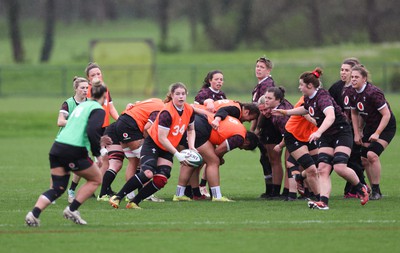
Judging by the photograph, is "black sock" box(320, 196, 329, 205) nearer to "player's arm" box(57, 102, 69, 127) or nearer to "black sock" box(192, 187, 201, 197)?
"black sock" box(192, 187, 201, 197)

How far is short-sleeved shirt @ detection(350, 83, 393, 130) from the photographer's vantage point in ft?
41.5

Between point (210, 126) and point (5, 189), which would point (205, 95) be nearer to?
point (210, 126)

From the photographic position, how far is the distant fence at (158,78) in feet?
126

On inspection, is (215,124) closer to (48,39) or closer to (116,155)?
(116,155)

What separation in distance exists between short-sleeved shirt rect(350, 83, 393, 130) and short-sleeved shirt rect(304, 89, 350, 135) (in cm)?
98

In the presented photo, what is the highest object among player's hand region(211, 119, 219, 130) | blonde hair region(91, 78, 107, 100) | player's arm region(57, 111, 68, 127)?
blonde hair region(91, 78, 107, 100)

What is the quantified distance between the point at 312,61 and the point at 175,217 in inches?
1272

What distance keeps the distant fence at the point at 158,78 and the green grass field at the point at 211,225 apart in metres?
23.2

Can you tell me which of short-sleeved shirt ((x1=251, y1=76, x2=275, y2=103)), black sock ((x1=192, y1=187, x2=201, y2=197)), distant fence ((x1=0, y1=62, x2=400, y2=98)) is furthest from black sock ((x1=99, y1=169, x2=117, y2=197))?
distant fence ((x1=0, y1=62, x2=400, y2=98))

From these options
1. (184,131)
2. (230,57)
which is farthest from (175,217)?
(230,57)

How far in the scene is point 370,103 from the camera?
12.7m

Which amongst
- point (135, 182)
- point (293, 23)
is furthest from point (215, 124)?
point (293, 23)

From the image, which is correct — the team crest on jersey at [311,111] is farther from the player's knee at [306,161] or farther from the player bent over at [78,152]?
the player bent over at [78,152]

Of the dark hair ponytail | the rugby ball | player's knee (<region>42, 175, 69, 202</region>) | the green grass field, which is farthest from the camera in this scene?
the rugby ball
